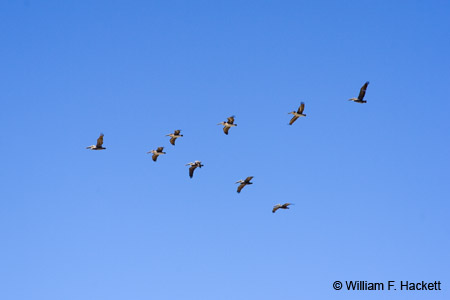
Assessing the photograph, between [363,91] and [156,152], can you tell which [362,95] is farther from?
[156,152]

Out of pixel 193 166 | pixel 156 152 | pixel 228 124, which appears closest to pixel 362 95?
pixel 228 124

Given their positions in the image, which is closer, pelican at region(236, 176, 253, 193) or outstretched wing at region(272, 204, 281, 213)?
outstretched wing at region(272, 204, 281, 213)

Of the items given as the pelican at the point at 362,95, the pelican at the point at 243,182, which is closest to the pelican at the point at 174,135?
the pelican at the point at 243,182

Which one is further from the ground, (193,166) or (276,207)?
(193,166)

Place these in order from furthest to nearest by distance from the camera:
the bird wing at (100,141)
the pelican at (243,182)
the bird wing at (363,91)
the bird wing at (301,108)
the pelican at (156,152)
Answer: the pelican at (156,152)
the pelican at (243,182)
the bird wing at (301,108)
the bird wing at (100,141)
the bird wing at (363,91)

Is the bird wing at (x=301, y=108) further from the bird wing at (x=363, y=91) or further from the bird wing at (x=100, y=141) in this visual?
the bird wing at (x=100, y=141)

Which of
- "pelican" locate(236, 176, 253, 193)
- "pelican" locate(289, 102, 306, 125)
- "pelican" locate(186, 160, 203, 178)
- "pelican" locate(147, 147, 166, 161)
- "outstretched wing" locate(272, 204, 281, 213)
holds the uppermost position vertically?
"pelican" locate(289, 102, 306, 125)

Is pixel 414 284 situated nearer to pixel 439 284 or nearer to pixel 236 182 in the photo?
pixel 439 284

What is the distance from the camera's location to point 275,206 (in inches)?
1697

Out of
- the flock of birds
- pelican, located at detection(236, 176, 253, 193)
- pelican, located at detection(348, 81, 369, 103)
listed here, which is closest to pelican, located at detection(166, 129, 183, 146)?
the flock of birds

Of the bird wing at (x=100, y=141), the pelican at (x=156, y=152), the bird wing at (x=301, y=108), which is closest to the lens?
the bird wing at (x=100, y=141)

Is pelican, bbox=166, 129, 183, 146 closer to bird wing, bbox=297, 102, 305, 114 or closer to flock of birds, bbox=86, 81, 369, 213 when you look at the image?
flock of birds, bbox=86, 81, 369, 213

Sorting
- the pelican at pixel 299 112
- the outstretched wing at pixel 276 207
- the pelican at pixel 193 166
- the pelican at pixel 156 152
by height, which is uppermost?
the pelican at pixel 299 112

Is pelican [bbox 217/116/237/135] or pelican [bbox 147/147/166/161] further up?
pelican [bbox 217/116/237/135]
